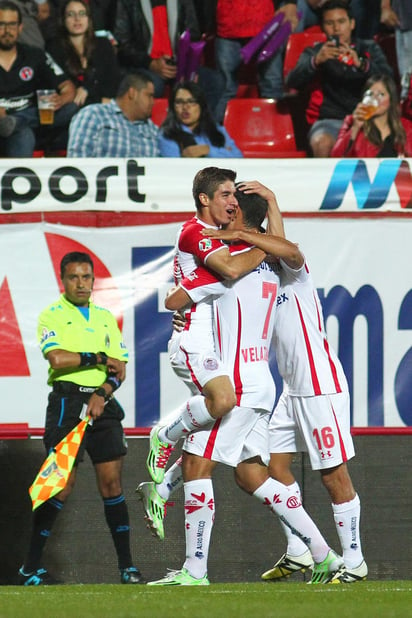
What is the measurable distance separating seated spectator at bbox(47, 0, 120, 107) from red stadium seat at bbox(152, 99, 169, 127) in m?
0.67

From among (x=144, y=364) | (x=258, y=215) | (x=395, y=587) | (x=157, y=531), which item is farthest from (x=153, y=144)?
(x=395, y=587)

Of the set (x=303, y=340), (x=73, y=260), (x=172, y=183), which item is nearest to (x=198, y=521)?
(x=303, y=340)

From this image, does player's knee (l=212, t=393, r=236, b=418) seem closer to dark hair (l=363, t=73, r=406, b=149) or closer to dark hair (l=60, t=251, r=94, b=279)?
dark hair (l=60, t=251, r=94, b=279)

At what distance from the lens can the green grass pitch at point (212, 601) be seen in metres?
5.00

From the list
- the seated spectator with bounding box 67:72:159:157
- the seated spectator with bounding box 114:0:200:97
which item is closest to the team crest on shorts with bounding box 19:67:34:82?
the seated spectator with bounding box 67:72:159:157

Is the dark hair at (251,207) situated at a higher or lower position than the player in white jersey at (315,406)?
higher

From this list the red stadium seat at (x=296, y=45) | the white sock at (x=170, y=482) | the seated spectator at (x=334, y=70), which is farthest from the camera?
the red stadium seat at (x=296, y=45)

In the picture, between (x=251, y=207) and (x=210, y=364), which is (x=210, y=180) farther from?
(x=210, y=364)

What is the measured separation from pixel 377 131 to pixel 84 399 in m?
3.89

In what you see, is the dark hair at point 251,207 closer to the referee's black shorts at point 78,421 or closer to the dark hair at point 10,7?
the referee's black shorts at point 78,421

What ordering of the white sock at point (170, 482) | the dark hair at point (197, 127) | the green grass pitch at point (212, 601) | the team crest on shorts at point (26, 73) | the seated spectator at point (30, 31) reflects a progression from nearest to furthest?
the green grass pitch at point (212, 601) < the white sock at point (170, 482) < the dark hair at point (197, 127) < the team crest on shorts at point (26, 73) < the seated spectator at point (30, 31)

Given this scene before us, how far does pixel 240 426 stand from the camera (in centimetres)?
598

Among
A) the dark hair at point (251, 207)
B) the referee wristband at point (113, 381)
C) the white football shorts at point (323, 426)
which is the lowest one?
the white football shorts at point (323, 426)

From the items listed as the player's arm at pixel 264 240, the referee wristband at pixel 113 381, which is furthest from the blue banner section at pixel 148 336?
the player's arm at pixel 264 240
